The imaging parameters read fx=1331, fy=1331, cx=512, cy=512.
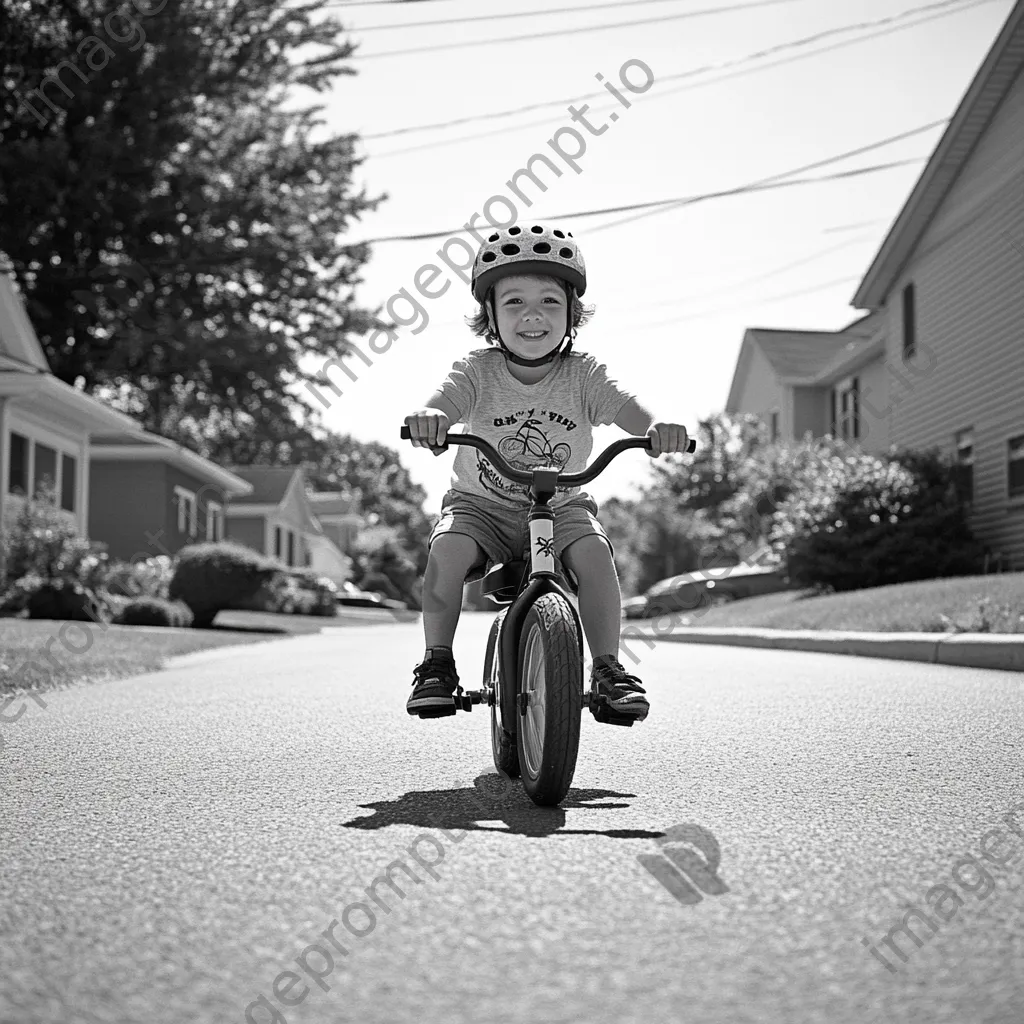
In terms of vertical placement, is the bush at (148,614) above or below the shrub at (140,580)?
below

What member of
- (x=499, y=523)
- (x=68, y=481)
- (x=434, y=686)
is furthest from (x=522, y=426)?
(x=68, y=481)

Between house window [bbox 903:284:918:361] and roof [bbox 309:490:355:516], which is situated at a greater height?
house window [bbox 903:284:918:361]

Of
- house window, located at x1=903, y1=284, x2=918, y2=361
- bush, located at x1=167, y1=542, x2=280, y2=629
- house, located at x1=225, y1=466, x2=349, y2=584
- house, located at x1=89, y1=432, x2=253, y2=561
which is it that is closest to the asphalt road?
bush, located at x1=167, y1=542, x2=280, y2=629

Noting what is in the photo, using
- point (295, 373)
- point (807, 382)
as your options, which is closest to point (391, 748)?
point (295, 373)

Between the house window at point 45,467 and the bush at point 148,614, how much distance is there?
15.9ft

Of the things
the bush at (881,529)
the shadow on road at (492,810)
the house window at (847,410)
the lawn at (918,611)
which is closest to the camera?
the shadow on road at (492,810)

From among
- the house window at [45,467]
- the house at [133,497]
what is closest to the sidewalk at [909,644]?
the house window at [45,467]

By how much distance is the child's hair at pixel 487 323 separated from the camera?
4965 millimetres

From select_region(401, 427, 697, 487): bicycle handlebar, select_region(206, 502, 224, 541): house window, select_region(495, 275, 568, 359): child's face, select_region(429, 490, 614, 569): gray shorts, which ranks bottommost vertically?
select_region(429, 490, 614, 569): gray shorts

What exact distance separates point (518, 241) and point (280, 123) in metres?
29.2

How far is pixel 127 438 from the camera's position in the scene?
3306 centimetres

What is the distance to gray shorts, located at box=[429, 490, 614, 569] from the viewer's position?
4637mm

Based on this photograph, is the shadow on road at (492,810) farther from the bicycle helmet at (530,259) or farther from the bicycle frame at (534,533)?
the bicycle helmet at (530,259)

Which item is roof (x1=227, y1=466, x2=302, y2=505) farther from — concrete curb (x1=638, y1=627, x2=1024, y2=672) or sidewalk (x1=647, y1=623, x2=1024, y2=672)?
sidewalk (x1=647, y1=623, x2=1024, y2=672)
